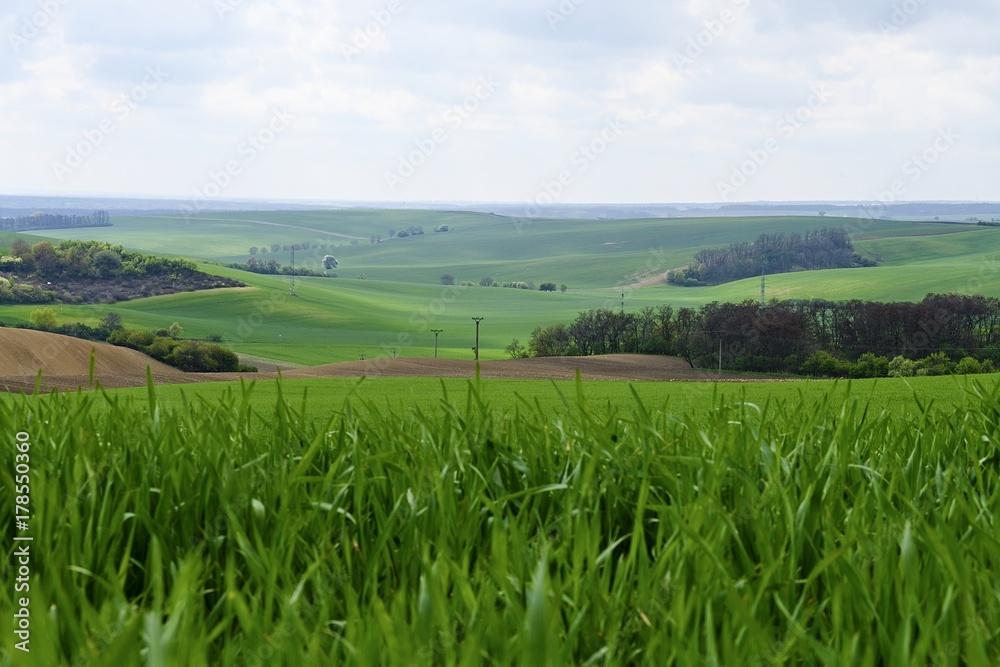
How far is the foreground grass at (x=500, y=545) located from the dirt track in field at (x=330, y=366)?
1572 inches

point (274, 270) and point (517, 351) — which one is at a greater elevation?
point (274, 270)

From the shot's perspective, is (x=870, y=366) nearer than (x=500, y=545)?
No

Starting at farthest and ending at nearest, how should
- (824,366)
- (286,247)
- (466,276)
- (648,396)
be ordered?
(286,247)
(466,276)
(824,366)
(648,396)

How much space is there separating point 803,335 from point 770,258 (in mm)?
68004

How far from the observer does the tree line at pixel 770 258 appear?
125m

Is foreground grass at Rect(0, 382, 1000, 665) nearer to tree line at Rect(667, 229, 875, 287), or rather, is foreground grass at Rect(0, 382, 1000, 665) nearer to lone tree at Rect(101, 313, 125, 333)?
lone tree at Rect(101, 313, 125, 333)

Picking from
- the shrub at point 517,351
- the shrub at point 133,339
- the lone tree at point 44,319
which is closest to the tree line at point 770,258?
the shrub at point 517,351

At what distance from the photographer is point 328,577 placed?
2492mm

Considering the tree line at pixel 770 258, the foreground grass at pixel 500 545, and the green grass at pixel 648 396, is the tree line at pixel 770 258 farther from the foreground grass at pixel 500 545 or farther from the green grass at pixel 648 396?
the foreground grass at pixel 500 545

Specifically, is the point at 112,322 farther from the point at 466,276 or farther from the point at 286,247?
the point at 286,247

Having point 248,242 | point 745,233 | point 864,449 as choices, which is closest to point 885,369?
point 864,449

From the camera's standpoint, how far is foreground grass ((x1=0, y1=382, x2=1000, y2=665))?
6.28ft

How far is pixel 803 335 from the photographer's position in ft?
204

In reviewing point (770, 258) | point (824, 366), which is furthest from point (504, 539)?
point (770, 258)
